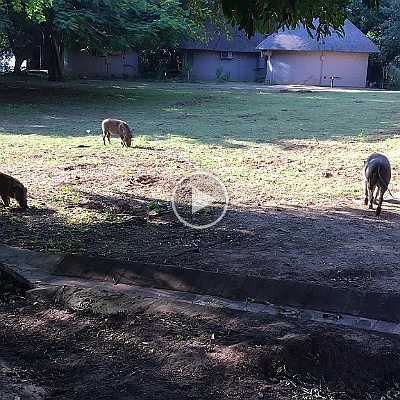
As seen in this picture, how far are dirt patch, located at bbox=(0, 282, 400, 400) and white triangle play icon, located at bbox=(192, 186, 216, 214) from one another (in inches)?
179

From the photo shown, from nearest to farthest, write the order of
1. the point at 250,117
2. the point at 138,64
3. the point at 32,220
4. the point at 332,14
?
the point at 332,14 < the point at 32,220 < the point at 250,117 < the point at 138,64

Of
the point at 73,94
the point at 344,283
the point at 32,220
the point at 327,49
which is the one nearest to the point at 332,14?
the point at 344,283

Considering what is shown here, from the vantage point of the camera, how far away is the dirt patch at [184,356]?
11.3 ft

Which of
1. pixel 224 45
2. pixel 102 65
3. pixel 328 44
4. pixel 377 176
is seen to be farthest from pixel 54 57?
pixel 377 176

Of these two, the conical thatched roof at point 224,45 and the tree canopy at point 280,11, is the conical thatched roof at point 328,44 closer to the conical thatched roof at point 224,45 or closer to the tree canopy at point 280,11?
the conical thatched roof at point 224,45

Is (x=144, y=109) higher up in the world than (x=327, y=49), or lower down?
lower down

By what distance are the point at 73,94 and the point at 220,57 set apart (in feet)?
68.0

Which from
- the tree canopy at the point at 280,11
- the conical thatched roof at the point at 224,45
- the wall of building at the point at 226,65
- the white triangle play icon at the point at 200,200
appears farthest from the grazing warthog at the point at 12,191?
the conical thatched roof at the point at 224,45

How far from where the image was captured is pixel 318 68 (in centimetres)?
4447

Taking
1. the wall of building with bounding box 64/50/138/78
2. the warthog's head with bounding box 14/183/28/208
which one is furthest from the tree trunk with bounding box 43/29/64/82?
the warthog's head with bounding box 14/183/28/208

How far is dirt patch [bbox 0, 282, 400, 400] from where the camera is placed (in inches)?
136

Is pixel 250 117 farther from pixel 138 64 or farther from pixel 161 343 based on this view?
pixel 138 64

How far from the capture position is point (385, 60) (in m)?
45.5
